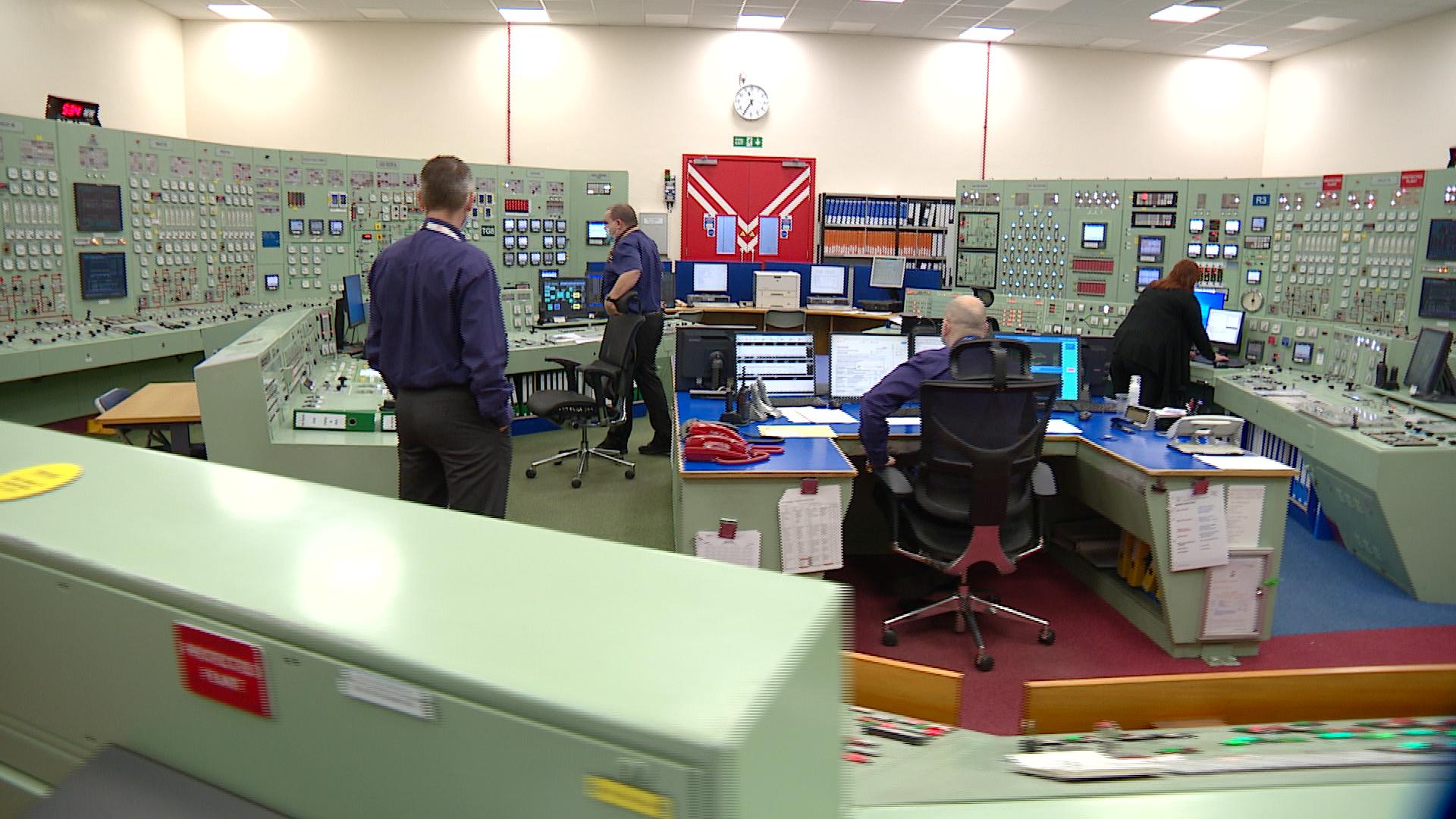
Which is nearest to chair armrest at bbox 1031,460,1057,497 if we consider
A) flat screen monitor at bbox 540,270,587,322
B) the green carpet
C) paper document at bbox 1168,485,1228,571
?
paper document at bbox 1168,485,1228,571

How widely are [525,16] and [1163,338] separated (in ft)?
23.1

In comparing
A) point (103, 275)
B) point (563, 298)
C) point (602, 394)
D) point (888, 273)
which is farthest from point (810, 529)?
point (888, 273)

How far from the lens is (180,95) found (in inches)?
388

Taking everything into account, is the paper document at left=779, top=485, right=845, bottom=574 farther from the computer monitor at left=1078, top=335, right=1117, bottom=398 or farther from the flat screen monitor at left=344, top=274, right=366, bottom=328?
the flat screen monitor at left=344, top=274, right=366, bottom=328

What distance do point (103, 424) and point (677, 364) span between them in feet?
8.25

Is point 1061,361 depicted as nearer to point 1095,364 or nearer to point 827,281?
point 1095,364

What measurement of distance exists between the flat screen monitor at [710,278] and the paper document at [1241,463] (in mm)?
6134

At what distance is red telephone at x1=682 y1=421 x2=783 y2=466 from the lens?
3498 mm

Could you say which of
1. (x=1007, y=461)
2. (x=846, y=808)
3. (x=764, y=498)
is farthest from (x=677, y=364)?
(x=846, y=808)

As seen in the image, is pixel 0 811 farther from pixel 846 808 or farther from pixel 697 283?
pixel 697 283

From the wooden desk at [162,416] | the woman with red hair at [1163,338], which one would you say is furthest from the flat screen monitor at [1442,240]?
the wooden desk at [162,416]

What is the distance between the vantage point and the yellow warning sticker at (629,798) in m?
0.61

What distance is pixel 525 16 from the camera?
31.4 ft

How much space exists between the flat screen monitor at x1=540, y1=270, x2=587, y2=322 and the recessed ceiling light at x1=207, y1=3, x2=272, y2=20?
4582 mm
